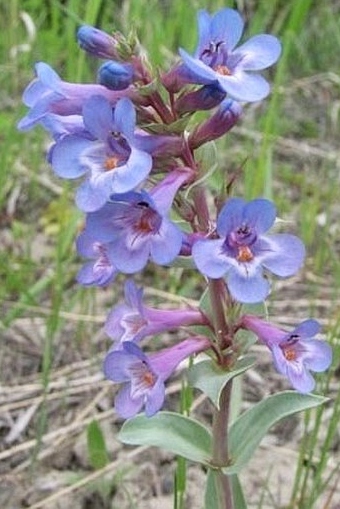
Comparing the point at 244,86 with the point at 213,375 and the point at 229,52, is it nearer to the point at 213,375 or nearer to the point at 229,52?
the point at 229,52

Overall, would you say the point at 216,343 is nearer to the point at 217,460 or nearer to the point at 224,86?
the point at 217,460

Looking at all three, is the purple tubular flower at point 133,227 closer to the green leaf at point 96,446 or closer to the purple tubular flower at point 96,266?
the purple tubular flower at point 96,266

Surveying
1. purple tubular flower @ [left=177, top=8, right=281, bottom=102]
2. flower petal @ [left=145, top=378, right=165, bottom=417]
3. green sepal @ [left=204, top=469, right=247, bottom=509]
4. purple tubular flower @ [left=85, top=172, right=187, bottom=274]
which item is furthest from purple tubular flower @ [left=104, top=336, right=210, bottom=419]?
purple tubular flower @ [left=177, top=8, right=281, bottom=102]

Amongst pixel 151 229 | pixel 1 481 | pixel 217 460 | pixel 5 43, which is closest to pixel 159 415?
pixel 217 460

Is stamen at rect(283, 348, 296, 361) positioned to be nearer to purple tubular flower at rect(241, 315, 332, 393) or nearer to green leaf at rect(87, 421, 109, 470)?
purple tubular flower at rect(241, 315, 332, 393)

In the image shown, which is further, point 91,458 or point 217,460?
point 91,458

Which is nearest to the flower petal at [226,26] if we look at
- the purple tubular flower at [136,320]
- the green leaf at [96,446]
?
the purple tubular flower at [136,320]
